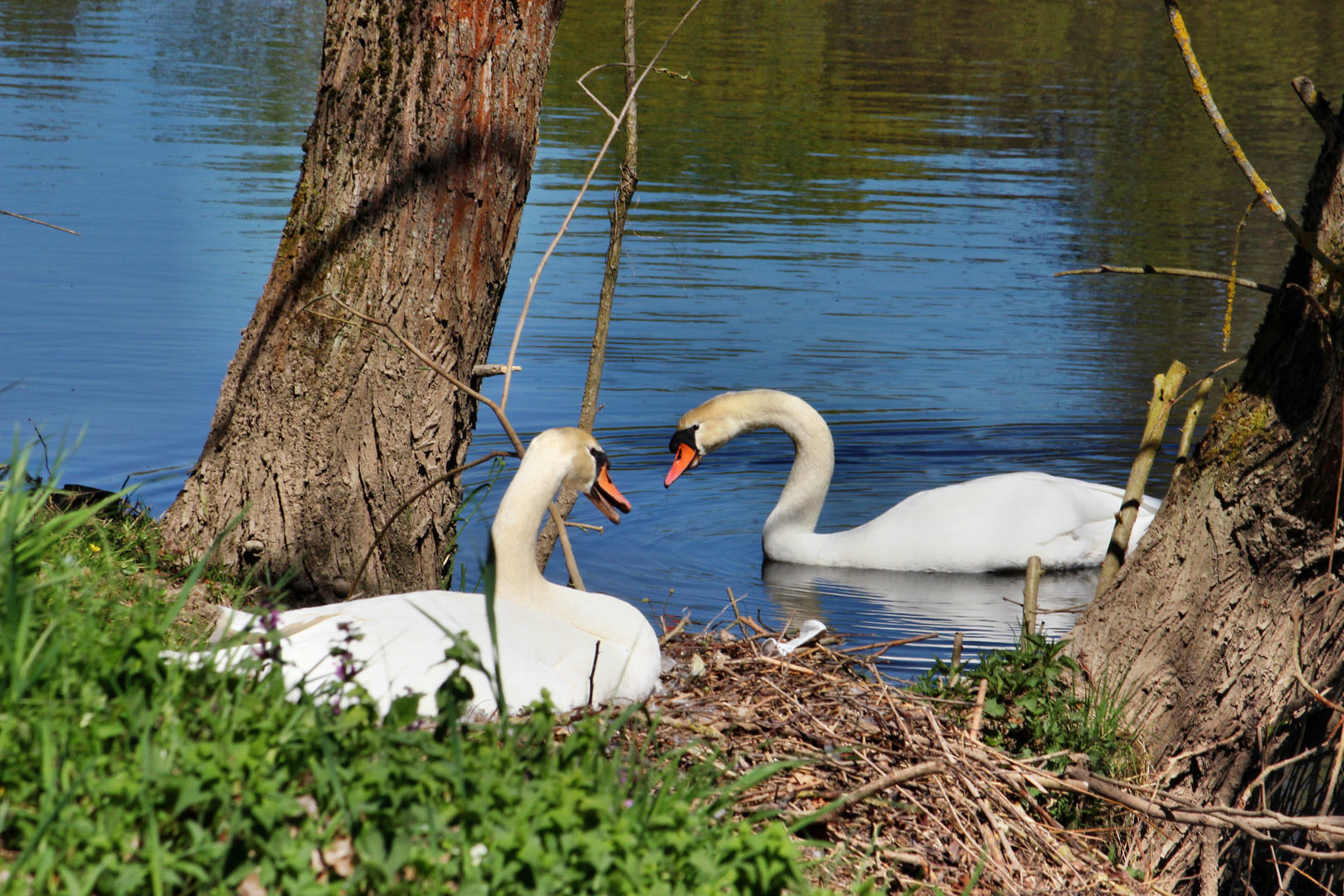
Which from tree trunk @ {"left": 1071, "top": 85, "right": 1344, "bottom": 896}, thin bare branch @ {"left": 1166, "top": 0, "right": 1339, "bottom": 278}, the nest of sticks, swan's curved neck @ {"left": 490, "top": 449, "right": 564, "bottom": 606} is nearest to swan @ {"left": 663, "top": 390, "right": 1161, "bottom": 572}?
tree trunk @ {"left": 1071, "top": 85, "right": 1344, "bottom": 896}

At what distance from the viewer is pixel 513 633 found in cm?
404

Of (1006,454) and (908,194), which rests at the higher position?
(908,194)

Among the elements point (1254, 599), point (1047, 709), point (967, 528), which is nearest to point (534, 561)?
point (1047, 709)

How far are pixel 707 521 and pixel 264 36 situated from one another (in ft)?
80.0

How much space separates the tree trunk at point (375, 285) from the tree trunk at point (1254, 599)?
2.69 meters

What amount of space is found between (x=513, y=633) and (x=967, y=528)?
4.47 metres

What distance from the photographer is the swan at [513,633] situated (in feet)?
12.2

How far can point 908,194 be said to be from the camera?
736 inches

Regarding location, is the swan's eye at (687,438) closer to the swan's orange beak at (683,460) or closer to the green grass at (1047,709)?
the swan's orange beak at (683,460)

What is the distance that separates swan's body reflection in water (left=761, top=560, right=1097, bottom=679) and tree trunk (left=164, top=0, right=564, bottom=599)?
2.59 metres

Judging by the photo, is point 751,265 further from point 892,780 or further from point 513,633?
point 892,780

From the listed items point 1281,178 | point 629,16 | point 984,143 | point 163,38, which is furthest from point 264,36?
point 629,16

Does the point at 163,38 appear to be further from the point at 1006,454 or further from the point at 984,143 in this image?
the point at 1006,454

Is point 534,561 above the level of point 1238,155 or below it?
below
